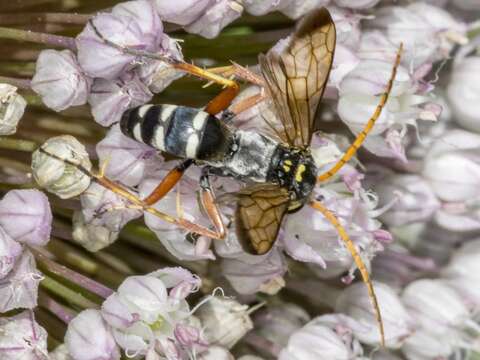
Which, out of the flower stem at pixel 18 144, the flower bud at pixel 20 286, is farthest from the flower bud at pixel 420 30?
the flower bud at pixel 20 286

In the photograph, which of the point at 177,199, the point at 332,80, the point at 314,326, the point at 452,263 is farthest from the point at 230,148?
the point at 452,263

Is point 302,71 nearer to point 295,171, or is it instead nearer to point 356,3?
point 295,171

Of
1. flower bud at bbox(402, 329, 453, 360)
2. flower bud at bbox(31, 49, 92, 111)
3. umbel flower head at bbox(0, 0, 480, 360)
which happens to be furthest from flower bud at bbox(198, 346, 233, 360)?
flower bud at bbox(31, 49, 92, 111)

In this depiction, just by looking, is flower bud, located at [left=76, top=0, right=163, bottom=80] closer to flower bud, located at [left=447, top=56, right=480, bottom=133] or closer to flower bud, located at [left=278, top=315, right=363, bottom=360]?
flower bud, located at [left=278, top=315, right=363, bottom=360]

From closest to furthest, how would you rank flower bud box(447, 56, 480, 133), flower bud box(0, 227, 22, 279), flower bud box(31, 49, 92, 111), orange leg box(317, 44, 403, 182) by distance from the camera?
1. flower bud box(0, 227, 22, 279)
2. flower bud box(31, 49, 92, 111)
3. orange leg box(317, 44, 403, 182)
4. flower bud box(447, 56, 480, 133)

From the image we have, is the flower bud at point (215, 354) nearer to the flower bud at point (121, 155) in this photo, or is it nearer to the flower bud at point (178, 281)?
the flower bud at point (178, 281)

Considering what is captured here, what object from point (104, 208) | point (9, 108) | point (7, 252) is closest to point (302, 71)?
point (104, 208)

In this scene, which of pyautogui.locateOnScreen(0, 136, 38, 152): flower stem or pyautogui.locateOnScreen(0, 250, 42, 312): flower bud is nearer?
pyautogui.locateOnScreen(0, 250, 42, 312): flower bud
